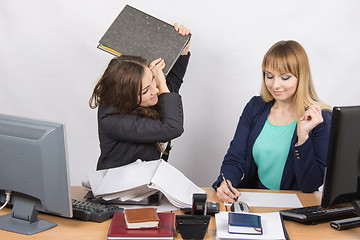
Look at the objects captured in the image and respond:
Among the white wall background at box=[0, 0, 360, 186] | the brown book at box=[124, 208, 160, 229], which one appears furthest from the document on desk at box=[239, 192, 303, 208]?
the white wall background at box=[0, 0, 360, 186]

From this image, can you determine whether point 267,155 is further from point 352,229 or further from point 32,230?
point 32,230

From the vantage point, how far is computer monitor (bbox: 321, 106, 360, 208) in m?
1.59

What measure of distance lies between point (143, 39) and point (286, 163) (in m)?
1.02

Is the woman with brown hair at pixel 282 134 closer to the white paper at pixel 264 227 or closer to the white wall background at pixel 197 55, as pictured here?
the white paper at pixel 264 227

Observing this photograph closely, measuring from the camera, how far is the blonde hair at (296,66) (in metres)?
2.29

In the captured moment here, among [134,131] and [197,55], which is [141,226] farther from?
[197,55]

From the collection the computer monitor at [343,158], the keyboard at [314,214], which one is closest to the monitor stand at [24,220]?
the keyboard at [314,214]

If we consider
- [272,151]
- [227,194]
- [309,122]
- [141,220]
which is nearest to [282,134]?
[272,151]

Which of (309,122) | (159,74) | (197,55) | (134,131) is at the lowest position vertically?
(134,131)

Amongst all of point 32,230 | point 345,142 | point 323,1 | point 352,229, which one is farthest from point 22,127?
point 323,1

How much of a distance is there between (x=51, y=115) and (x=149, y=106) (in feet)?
5.16

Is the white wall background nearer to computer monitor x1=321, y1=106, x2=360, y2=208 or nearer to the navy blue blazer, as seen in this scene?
the navy blue blazer

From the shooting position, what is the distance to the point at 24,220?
183 cm

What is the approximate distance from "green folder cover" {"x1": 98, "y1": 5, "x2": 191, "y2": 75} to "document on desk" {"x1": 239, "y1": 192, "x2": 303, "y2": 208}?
79cm
